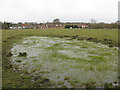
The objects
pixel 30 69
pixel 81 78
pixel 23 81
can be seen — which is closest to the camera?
pixel 23 81

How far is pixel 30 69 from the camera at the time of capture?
10742 mm

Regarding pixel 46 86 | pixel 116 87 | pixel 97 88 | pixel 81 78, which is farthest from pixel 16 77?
pixel 116 87

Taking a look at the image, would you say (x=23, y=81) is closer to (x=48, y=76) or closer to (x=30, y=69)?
(x=48, y=76)

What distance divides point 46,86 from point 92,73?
149 inches

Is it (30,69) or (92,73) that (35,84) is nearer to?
(30,69)

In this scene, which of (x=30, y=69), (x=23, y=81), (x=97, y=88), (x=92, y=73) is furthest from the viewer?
(x=30, y=69)

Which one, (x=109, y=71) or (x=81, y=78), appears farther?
(x=109, y=71)

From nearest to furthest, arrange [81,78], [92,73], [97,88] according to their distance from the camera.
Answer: [97,88], [81,78], [92,73]

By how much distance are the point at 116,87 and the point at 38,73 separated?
17.7ft

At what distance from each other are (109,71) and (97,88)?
3.18 m

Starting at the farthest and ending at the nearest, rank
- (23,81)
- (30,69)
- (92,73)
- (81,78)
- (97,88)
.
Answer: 1. (30,69)
2. (92,73)
3. (81,78)
4. (23,81)
5. (97,88)

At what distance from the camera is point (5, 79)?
27.6 ft

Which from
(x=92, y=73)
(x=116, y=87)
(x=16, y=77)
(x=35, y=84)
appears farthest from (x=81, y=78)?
(x=16, y=77)

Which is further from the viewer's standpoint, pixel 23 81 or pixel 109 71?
pixel 109 71
